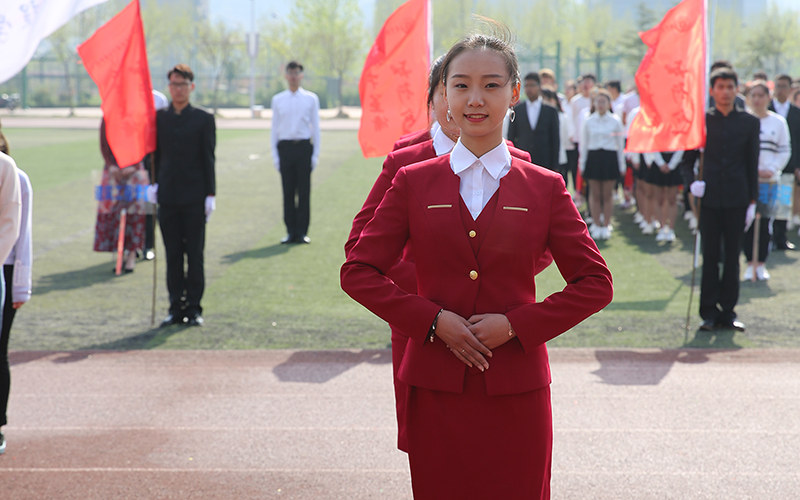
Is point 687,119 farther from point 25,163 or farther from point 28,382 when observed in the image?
point 25,163

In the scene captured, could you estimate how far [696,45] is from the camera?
844 centimetres

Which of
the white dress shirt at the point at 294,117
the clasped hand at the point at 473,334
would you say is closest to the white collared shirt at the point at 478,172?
the clasped hand at the point at 473,334

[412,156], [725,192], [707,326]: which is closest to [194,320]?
[707,326]

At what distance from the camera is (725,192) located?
8188mm

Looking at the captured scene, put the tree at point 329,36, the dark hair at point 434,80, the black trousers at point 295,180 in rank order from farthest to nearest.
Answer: the tree at point 329,36 < the black trousers at point 295,180 < the dark hair at point 434,80

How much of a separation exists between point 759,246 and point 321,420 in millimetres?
6347

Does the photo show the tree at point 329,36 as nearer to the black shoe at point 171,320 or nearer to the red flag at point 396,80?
the black shoe at point 171,320

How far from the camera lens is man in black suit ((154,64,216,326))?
8.44 m

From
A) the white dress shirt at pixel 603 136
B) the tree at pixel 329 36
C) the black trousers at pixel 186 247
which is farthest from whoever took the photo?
the tree at pixel 329 36

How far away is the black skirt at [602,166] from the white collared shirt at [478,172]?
10.4 m

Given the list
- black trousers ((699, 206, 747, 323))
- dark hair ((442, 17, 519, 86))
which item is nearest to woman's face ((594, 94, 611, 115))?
black trousers ((699, 206, 747, 323))

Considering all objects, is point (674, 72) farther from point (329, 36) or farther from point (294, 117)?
point (329, 36)

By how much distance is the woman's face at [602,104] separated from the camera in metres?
13.3

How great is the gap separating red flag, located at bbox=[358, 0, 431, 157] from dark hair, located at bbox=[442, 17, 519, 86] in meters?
4.64
